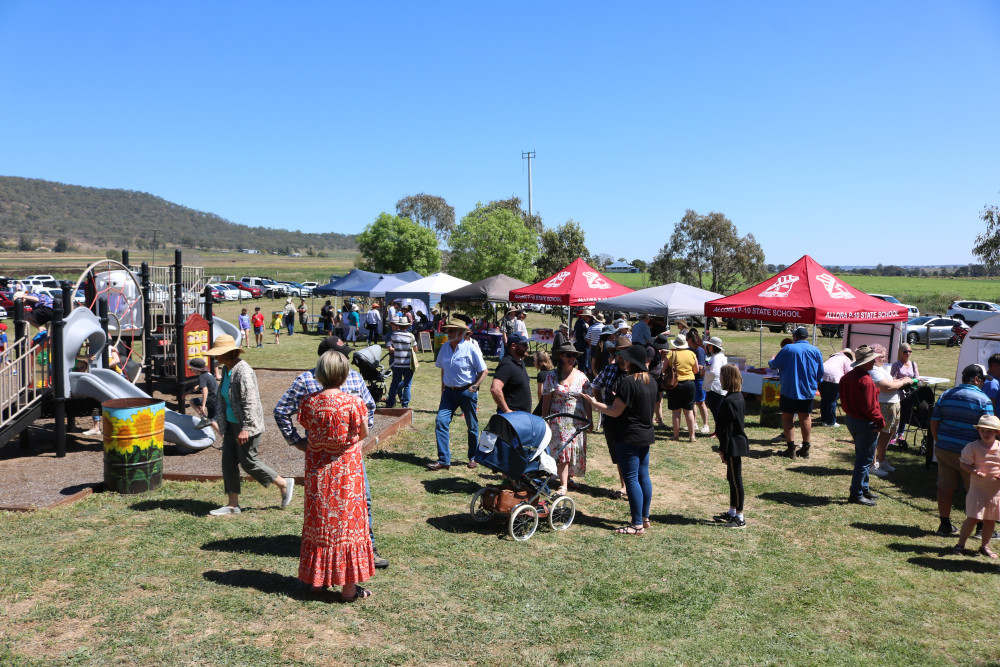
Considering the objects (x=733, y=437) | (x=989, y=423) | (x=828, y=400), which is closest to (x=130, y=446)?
(x=733, y=437)

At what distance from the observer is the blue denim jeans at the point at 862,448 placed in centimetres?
734

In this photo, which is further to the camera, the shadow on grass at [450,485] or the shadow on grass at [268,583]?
the shadow on grass at [450,485]

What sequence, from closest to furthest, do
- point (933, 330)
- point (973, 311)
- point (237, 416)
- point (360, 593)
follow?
point (360, 593) → point (237, 416) → point (933, 330) → point (973, 311)

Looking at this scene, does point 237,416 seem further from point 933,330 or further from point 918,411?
point 933,330

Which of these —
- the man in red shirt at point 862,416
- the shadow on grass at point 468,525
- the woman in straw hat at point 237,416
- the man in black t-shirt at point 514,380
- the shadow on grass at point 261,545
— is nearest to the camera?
the shadow on grass at point 261,545

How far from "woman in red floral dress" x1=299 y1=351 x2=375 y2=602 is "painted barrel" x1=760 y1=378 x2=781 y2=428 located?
29.3ft

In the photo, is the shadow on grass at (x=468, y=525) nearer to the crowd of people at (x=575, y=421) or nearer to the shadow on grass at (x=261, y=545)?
the crowd of people at (x=575, y=421)

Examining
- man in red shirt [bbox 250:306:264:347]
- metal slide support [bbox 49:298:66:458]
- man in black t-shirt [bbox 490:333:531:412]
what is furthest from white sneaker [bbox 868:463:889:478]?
man in red shirt [bbox 250:306:264:347]

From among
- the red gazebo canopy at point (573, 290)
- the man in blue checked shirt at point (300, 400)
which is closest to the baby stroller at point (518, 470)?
the man in blue checked shirt at point (300, 400)

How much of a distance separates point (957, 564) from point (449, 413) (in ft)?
16.8

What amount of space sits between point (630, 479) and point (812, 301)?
733cm

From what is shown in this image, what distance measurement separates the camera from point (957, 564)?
235 inches

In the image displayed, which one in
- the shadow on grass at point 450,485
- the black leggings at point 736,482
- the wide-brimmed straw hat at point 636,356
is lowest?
the shadow on grass at point 450,485

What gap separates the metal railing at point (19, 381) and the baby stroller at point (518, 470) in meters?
5.82
